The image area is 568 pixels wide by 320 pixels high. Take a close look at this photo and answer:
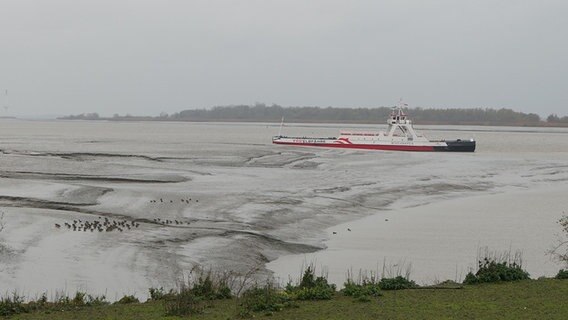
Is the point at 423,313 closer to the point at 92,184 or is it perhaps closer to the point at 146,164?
the point at 92,184

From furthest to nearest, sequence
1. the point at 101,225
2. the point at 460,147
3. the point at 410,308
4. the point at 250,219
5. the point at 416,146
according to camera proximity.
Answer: the point at 460,147
the point at 416,146
the point at 250,219
the point at 101,225
the point at 410,308

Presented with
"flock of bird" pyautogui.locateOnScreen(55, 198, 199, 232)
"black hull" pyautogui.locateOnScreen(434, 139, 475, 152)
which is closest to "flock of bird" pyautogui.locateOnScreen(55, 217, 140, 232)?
"flock of bird" pyautogui.locateOnScreen(55, 198, 199, 232)

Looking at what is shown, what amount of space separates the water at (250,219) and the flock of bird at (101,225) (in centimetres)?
42

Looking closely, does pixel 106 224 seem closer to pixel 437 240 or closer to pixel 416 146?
pixel 437 240

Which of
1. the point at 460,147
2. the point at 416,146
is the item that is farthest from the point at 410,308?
the point at 460,147

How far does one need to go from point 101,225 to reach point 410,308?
13.9 m

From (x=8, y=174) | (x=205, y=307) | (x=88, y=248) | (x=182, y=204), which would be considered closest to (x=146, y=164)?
(x=8, y=174)

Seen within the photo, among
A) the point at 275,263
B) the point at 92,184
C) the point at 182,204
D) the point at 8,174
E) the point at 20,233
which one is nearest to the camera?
the point at 275,263

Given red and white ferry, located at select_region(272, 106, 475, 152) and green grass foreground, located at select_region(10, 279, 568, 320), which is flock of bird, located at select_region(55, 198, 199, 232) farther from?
red and white ferry, located at select_region(272, 106, 475, 152)

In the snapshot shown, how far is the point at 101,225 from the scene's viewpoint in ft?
73.5

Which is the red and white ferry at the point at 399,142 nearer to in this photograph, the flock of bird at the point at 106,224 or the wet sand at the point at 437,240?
the wet sand at the point at 437,240

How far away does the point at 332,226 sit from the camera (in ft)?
82.1

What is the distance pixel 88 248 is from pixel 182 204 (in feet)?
31.9

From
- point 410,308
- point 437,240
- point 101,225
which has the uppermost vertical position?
point 410,308
